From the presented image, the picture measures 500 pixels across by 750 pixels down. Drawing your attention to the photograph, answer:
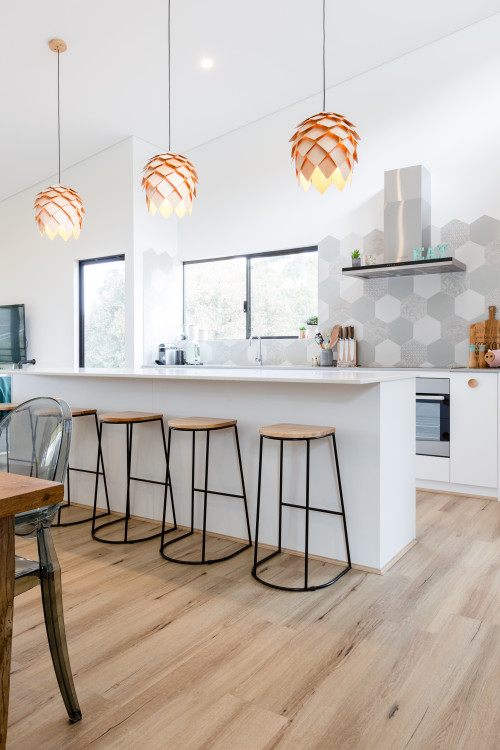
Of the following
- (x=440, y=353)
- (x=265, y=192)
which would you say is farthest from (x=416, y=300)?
(x=265, y=192)

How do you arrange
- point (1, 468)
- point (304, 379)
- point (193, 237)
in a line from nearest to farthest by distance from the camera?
point (1, 468), point (304, 379), point (193, 237)

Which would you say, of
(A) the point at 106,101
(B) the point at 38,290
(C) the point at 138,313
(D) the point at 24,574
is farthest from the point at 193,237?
(D) the point at 24,574

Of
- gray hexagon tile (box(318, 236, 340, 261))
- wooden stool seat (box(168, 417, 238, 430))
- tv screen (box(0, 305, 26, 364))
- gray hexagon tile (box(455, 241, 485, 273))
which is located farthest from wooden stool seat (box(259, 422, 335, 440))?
tv screen (box(0, 305, 26, 364))

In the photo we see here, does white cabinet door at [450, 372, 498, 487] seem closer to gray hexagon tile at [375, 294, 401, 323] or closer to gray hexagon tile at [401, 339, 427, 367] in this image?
gray hexagon tile at [401, 339, 427, 367]

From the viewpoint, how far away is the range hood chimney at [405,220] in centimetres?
417

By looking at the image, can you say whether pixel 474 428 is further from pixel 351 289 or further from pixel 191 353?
pixel 191 353

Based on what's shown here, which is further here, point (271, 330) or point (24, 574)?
point (271, 330)

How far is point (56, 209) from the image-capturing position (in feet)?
11.0

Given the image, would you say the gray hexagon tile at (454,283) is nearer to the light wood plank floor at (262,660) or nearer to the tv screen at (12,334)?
the light wood plank floor at (262,660)

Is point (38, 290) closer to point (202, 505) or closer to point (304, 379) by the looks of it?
point (202, 505)

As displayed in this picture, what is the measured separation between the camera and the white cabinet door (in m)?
3.66

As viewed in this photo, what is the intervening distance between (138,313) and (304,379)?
3553 mm

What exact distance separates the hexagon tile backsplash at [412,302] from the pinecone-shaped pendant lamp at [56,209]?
2.37 m

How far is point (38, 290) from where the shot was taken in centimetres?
658
